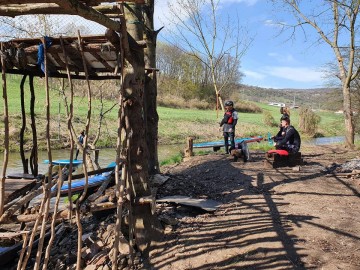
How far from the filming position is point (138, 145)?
4.61 meters

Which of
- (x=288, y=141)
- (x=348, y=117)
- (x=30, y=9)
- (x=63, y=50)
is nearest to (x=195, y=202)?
(x=63, y=50)

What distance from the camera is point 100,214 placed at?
6223mm

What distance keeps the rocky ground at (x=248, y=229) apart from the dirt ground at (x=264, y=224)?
1 cm

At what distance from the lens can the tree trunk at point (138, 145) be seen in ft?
14.5

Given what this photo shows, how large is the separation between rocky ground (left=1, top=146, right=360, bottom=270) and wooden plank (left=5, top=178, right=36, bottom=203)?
114cm

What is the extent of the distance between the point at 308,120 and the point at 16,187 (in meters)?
25.4

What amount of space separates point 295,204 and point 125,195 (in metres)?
3.07

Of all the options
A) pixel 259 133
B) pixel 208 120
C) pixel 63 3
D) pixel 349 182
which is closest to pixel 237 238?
pixel 63 3

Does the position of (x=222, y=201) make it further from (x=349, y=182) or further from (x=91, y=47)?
(x=91, y=47)

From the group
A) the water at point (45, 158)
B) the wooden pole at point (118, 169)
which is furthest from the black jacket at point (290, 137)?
the water at point (45, 158)

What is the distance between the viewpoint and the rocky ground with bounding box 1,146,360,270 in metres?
4.13

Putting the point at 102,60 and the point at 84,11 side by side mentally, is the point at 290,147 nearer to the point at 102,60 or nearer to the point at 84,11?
the point at 102,60

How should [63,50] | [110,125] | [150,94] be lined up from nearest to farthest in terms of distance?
[63,50], [150,94], [110,125]

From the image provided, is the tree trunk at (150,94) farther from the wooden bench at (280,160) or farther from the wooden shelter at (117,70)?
the wooden bench at (280,160)
